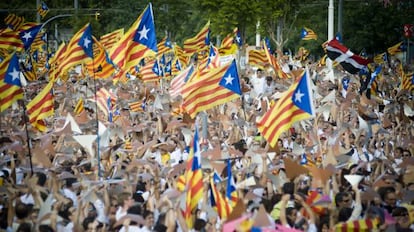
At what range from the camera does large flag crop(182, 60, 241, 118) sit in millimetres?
15164

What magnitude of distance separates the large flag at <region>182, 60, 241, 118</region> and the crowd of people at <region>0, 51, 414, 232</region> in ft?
2.25

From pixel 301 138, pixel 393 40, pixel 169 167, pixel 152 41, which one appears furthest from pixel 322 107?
pixel 393 40

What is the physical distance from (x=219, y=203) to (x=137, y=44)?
24.1 ft

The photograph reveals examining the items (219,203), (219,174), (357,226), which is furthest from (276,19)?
(357,226)

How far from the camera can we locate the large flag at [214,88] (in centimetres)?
1516

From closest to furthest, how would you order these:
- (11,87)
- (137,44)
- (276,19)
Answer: (11,87)
(137,44)
(276,19)

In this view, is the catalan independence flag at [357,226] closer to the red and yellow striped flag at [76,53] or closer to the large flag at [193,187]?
the large flag at [193,187]

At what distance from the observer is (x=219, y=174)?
1243 centimetres

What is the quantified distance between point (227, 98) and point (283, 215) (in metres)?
5.46

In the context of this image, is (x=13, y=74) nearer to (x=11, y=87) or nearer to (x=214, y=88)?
(x=11, y=87)

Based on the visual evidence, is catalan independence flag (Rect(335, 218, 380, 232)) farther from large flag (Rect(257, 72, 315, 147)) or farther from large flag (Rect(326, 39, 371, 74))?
large flag (Rect(326, 39, 371, 74))

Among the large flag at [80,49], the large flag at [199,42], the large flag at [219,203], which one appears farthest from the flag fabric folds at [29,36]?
the large flag at [219,203]

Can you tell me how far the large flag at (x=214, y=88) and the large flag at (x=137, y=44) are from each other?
210 cm

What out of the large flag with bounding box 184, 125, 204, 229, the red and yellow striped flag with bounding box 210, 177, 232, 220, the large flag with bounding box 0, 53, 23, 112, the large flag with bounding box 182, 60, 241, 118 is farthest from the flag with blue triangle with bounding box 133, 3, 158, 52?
the red and yellow striped flag with bounding box 210, 177, 232, 220
